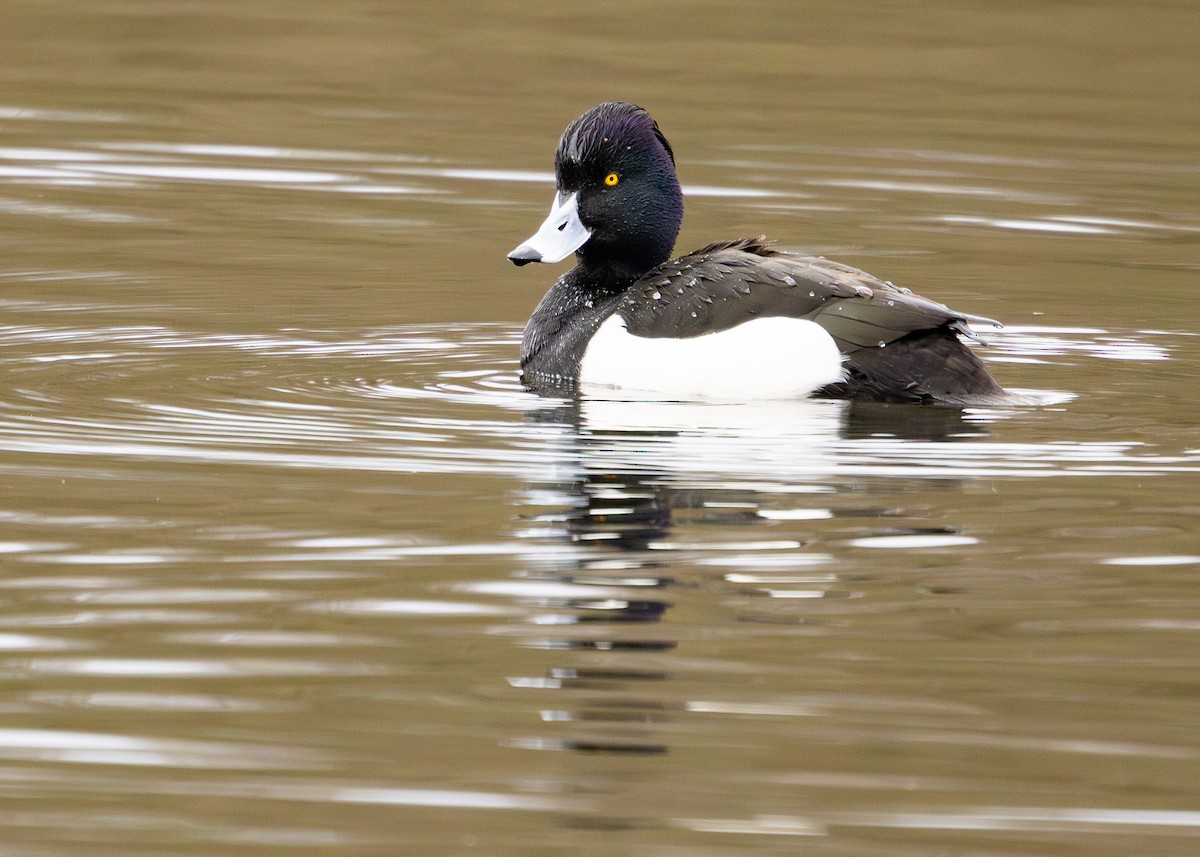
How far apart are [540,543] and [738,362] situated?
7.44 ft

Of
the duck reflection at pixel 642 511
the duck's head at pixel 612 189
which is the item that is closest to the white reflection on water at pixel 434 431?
the duck reflection at pixel 642 511

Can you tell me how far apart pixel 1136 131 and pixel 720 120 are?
9.80ft

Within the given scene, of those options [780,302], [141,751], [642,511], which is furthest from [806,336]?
[141,751]

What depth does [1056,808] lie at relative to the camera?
397cm

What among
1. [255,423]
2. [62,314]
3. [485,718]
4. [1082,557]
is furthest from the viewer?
[62,314]

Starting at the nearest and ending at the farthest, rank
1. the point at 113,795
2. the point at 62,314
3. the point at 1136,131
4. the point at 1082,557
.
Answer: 1. the point at 113,795
2. the point at 1082,557
3. the point at 62,314
4. the point at 1136,131

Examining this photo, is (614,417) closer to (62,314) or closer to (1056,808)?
(62,314)

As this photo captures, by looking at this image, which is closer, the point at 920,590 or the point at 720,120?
the point at 920,590

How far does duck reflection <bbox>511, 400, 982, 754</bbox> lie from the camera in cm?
454

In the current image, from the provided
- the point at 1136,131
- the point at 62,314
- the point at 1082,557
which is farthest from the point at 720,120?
the point at 1082,557

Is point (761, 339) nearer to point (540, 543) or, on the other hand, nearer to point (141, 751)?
point (540, 543)

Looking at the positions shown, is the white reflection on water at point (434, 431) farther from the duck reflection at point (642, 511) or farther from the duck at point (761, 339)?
the duck at point (761, 339)

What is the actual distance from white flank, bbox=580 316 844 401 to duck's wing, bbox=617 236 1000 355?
0.04m

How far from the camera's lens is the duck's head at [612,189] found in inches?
343
